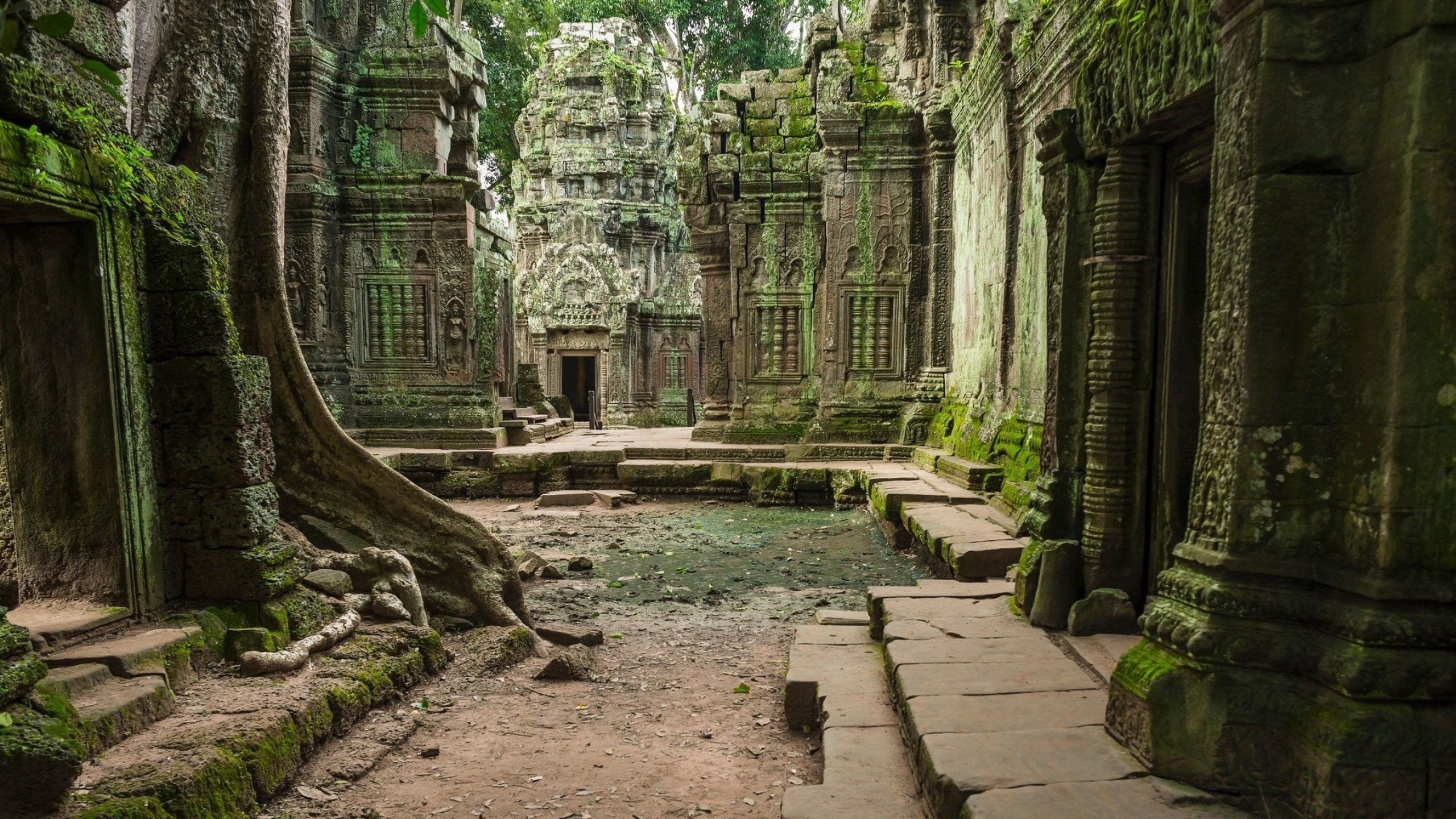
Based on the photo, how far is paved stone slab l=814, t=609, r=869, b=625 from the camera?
493cm

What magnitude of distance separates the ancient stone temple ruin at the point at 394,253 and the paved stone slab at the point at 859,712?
8713mm

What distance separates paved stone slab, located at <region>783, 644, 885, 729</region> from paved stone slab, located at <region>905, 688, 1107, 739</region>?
631 mm

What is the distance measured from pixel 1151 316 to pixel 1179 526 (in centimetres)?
88

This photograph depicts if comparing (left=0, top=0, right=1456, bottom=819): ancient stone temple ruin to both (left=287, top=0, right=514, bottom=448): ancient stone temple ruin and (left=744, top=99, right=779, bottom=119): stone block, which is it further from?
(left=287, top=0, right=514, bottom=448): ancient stone temple ruin

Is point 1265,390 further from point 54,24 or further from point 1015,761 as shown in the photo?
point 54,24

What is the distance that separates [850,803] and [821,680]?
111cm

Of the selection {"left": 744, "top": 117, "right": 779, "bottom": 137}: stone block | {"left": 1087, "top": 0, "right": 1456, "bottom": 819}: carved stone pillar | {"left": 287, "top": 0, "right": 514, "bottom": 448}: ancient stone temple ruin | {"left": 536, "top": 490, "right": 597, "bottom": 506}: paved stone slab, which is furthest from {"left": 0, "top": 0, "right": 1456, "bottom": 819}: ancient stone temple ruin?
{"left": 287, "top": 0, "right": 514, "bottom": 448}: ancient stone temple ruin

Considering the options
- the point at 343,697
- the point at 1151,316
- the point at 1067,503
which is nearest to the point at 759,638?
the point at 1067,503

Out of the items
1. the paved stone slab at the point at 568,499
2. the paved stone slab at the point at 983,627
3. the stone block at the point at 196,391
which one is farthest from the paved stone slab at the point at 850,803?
the paved stone slab at the point at 568,499

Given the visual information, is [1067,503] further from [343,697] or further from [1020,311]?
[1020,311]

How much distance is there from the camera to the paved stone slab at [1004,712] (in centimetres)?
285

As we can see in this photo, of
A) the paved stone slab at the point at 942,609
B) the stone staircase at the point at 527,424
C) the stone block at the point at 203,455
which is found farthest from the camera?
the stone staircase at the point at 527,424

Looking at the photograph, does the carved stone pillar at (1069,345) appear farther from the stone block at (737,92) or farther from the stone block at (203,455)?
the stone block at (737,92)

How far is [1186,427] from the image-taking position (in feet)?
11.9
